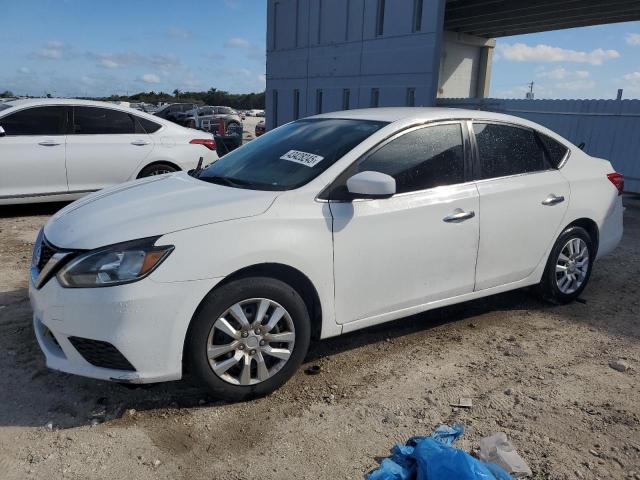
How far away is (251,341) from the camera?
2932mm

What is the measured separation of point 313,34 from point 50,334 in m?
22.6

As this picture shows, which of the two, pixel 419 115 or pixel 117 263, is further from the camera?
pixel 419 115

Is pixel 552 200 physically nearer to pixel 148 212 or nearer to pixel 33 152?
pixel 148 212

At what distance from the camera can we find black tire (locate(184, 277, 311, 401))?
2781 millimetres

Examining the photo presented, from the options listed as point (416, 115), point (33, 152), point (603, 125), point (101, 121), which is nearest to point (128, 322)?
point (416, 115)

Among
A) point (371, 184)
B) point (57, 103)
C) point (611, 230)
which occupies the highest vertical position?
point (57, 103)

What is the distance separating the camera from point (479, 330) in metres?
4.18

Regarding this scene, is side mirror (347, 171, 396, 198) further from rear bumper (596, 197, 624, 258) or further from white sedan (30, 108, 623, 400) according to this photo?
rear bumper (596, 197, 624, 258)

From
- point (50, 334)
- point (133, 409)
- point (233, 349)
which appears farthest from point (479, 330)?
point (50, 334)

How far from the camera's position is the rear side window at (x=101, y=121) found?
7.08 metres

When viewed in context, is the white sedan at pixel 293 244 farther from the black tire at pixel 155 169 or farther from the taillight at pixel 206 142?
the taillight at pixel 206 142

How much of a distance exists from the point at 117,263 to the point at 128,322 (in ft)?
0.99

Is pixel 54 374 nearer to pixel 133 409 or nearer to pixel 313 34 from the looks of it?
pixel 133 409

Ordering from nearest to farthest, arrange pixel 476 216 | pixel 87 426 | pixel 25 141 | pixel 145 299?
1. pixel 145 299
2. pixel 87 426
3. pixel 476 216
4. pixel 25 141
